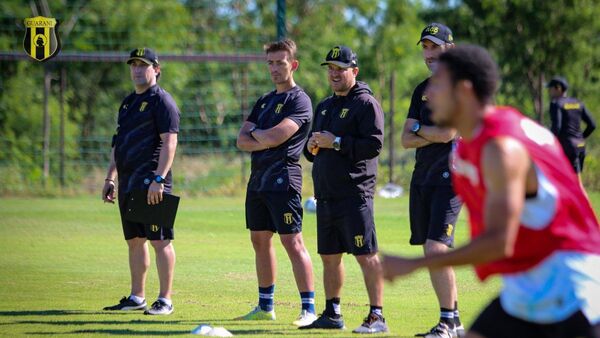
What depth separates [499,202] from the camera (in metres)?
4.07

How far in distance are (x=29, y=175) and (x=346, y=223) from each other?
57.7 feet

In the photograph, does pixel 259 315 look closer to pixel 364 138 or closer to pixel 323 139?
pixel 323 139

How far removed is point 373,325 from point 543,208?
3.86 metres

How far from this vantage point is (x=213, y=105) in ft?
95.1

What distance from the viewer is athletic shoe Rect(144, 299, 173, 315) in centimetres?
912

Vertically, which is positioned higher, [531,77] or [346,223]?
[531,77]

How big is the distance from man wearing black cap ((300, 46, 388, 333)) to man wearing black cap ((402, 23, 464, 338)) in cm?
35

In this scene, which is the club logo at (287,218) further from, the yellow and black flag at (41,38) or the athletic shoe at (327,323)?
the yellow and black flag at (41,38)

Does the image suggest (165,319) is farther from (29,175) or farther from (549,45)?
(549,45)

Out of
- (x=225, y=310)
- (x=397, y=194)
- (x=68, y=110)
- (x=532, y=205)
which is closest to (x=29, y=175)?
(x=68, y=110)

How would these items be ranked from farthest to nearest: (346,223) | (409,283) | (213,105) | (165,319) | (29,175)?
(213,105) < (29,175) < (409,283) < (165,319) < (346,223)

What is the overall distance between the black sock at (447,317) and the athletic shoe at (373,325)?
0.54 m

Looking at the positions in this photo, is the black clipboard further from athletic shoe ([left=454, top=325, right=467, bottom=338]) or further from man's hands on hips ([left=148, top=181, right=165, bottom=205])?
athletic shoe ([left=454, top=325, right=467, bottom=338])

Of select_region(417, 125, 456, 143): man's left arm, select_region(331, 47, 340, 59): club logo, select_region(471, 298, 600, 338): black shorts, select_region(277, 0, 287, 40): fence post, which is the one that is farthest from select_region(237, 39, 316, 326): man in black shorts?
select_region(277, 0, 287, 40): fence post
